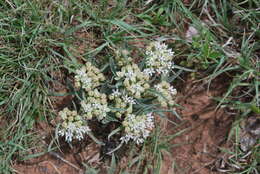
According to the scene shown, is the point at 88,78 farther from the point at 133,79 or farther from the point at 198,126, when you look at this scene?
the point at 198,126

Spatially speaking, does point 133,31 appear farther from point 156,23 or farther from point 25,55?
point 25,55

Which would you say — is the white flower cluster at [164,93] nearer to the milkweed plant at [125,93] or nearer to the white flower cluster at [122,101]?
the milkweed plant at [125,93]

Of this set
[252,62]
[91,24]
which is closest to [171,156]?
[252,62]

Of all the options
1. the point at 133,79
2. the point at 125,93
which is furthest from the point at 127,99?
the point at 133,79

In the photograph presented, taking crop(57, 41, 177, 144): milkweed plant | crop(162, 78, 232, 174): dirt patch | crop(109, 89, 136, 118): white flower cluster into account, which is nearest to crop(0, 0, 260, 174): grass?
crop(162, 78, 232, 174): dirt patch

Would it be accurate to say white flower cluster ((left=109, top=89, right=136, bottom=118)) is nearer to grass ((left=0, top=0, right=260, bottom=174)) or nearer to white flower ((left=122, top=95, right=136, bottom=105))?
white flower ((left=122, top=95, right=136, bottom=105))

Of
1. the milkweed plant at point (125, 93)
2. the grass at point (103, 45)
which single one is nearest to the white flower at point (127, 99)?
the milkweed plant at point (125, 93)
